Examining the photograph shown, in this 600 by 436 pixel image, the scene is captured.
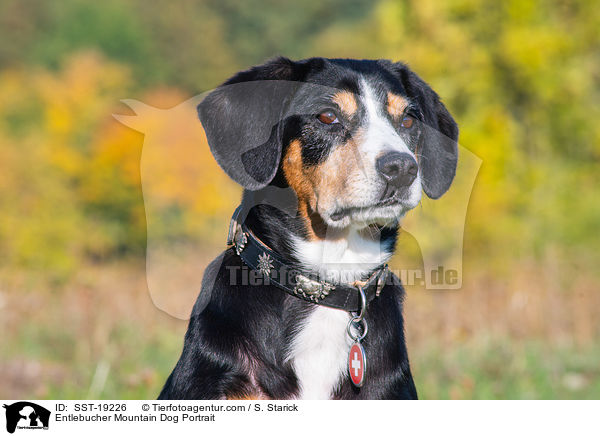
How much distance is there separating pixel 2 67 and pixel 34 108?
8782mm

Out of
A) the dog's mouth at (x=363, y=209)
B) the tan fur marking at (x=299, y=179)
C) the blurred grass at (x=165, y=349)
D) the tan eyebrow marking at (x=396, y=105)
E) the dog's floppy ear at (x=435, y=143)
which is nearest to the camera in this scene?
the dog's mouth at (x=363, y=209)

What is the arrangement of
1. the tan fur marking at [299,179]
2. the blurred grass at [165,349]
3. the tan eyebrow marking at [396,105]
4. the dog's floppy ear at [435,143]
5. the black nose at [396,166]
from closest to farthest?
the black nose at [396,166], the tan fur marking at [299,179], the tan eyebrow marking at [396,105], the dog's floppy ear at [435,143], the blurred grass at [165,349]

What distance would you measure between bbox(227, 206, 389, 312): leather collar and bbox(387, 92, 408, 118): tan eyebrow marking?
840 mm

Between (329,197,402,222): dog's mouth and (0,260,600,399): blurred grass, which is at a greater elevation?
(0,260,600,399): blurred grass

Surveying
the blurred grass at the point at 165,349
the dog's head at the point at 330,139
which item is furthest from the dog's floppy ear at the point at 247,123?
the blurred grass at the point at 165,349

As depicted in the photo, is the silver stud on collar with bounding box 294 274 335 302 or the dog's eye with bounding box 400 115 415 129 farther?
the dog's eye with bounding box 400 115 415 129

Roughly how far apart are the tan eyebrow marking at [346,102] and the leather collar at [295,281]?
0.75 m

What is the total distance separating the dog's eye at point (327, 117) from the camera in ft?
10.2

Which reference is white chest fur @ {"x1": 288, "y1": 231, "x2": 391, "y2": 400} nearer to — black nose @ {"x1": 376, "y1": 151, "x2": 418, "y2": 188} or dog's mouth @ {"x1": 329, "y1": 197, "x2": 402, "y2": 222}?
dog's mouth @ {"x1": 329, "y1": 197, "x2": 402, "y2": 222}

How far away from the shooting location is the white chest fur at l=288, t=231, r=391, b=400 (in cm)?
284

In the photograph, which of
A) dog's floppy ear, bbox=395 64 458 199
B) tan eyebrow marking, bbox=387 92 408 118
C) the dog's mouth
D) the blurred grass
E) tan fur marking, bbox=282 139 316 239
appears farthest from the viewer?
the blurred grass

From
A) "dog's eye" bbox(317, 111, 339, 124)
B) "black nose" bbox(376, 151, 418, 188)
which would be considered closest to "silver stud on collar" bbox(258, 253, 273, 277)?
"black nose" bbox(376, 151, 418, 188)
